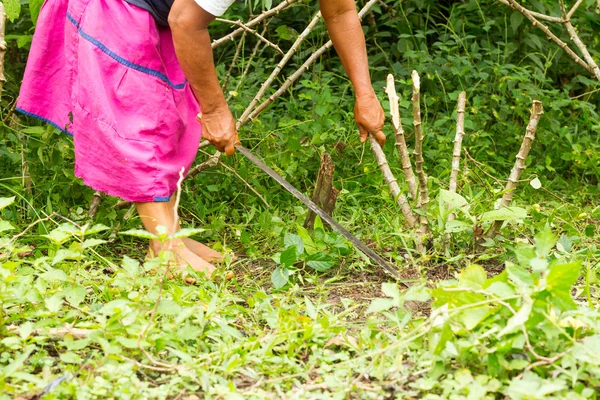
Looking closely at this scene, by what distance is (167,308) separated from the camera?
2020mm

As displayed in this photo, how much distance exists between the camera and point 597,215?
349cm

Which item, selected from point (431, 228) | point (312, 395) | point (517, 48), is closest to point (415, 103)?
point (431, 228)

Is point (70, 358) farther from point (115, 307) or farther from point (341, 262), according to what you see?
point (341, 262)

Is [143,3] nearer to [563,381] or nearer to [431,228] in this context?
[431,228]

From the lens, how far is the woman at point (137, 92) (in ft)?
8.79

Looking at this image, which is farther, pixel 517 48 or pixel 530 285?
pixel 517 48

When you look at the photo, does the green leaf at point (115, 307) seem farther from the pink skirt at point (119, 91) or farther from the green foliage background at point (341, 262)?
the pink skirt at point (119, 91)

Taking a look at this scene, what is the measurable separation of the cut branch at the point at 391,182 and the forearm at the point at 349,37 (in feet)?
0.63

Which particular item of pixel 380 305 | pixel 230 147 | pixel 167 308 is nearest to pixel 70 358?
pixel 167 308

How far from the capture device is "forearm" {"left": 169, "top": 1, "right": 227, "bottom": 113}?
238cm

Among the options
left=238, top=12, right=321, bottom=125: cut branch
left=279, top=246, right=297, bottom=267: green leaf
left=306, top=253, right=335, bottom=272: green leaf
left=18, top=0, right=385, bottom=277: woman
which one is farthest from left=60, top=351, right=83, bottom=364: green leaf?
left=238, top=12, right=321, bottom=125: cut branch

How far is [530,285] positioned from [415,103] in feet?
3.08

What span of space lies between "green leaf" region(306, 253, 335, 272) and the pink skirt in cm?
54

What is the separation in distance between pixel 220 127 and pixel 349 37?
0.56 meters
